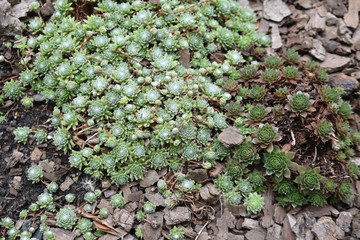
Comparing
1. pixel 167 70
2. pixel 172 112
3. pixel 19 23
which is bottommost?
pixel 172 112

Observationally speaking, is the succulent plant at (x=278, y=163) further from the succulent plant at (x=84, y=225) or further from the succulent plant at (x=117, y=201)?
the succulent plant at (x=84, y=225)

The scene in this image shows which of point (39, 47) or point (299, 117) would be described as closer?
point (299, 117)

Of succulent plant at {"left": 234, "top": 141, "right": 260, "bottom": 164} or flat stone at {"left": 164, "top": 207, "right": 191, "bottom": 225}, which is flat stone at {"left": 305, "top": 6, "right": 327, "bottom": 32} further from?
flat stone at {"left": 164, "top": 207, "right": 191, "bottom": 225}

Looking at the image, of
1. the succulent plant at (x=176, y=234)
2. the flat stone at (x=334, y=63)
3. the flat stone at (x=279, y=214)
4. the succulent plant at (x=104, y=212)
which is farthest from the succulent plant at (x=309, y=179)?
the succulent plant at (x=104, y=212)

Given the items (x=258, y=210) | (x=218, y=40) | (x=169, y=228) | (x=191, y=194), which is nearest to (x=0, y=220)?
(x=169, y=228)

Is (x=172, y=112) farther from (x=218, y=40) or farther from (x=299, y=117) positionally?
(x=299, y=117)

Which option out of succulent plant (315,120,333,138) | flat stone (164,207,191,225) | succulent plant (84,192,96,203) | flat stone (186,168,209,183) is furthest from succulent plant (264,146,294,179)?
succulent plant (84,192,96,203)

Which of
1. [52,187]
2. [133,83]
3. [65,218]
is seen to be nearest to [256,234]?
[65,218]
